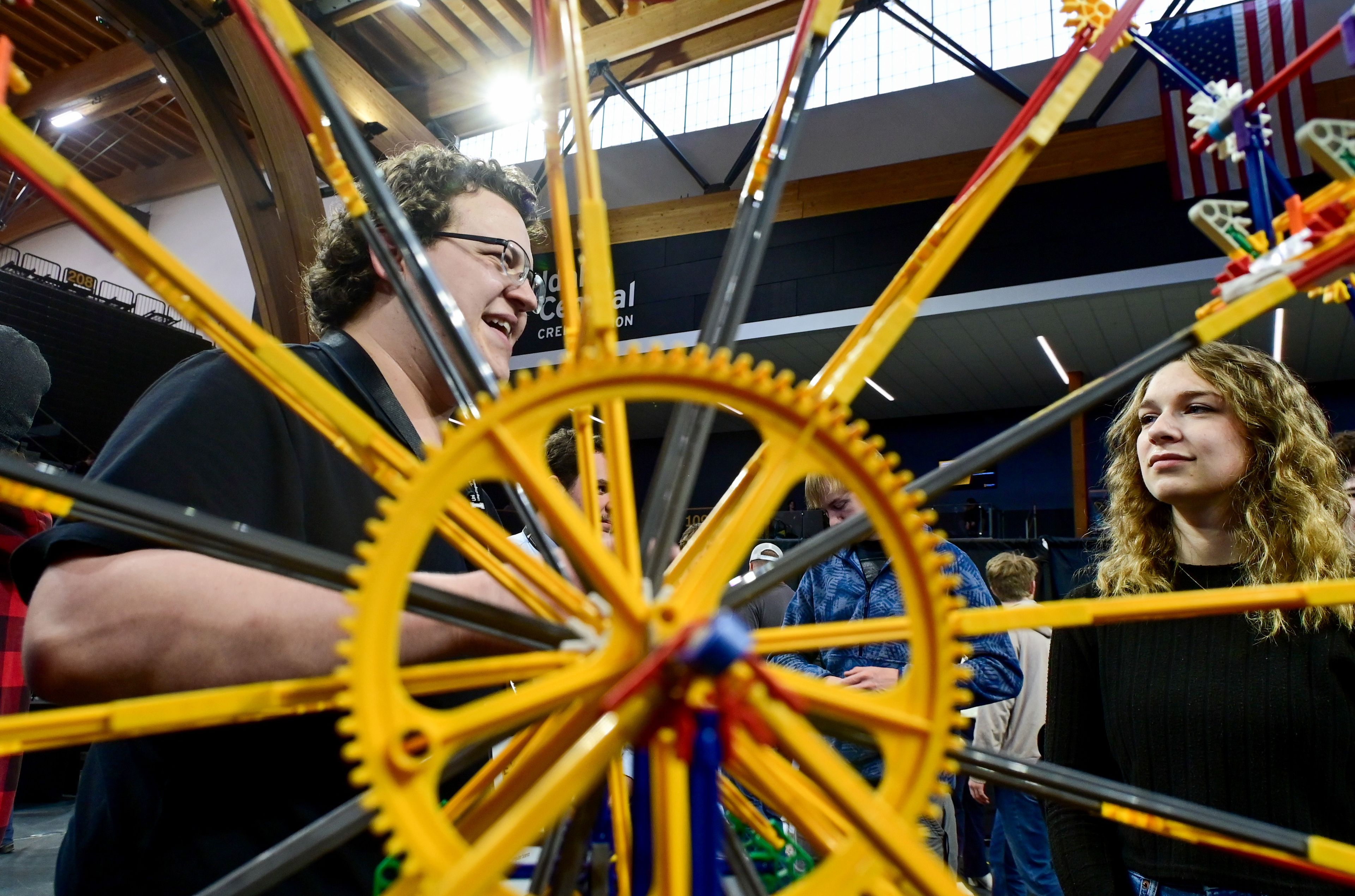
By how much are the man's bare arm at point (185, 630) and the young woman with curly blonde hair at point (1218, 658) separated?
93 centimetres

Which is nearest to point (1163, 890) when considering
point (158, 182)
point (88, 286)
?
point (158, 182)

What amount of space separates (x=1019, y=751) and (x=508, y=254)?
8.29 ft

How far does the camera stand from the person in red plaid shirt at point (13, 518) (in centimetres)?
162

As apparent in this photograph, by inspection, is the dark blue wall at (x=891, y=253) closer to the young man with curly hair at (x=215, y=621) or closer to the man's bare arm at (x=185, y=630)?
the young man with curly hair at (x=215, y=621)

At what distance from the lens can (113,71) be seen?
5.16m

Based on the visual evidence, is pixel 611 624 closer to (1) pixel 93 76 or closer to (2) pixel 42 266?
(1) pixel 93 76

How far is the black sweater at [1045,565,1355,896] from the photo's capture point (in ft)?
3.23

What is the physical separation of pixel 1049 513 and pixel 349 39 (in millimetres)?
7161

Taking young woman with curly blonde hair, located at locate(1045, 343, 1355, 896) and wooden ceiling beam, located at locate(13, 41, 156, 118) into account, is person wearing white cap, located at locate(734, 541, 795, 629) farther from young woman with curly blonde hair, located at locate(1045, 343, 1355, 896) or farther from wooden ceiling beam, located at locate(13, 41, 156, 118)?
wooden ceiling beam, located at locate(13, 41, 156, 118)

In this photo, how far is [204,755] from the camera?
636 millimetres

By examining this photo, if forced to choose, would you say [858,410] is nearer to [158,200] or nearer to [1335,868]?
[158,200]

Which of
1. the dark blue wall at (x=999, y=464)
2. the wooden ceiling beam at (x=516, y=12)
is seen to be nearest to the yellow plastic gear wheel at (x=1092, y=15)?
the wooden ceiling beam at (x=516, y=12)

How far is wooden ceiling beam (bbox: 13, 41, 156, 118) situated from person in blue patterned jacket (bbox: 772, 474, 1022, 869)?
201 inches

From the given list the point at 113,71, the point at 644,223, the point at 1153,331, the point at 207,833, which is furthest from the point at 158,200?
the point at 207,833
